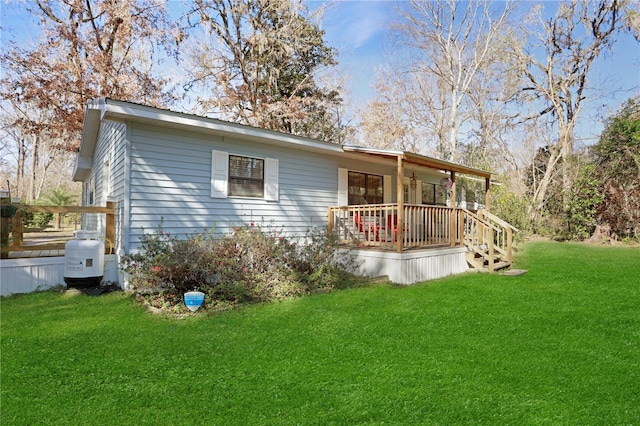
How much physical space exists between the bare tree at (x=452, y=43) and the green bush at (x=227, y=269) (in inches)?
548

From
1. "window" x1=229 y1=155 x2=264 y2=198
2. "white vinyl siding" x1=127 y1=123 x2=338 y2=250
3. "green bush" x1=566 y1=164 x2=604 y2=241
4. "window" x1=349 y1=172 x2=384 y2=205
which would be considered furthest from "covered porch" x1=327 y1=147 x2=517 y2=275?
"green bush" x1=566 y1=164 x2=604 y2=241

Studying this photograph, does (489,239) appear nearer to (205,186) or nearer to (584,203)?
(205,186)

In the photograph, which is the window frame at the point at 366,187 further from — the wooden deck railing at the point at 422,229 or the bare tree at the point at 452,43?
the bare tree at the point at 452,43

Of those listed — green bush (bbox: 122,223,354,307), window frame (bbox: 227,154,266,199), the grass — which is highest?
window frame (bbox: 227,154,266,199)

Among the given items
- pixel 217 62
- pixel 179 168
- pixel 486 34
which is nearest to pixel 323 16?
pixel 217 62

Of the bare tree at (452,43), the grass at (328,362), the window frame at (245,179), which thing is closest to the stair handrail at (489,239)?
the grass at (328,362)

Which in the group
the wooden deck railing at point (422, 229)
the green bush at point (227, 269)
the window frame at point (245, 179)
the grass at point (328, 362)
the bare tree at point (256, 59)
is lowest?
the grass at point (328, 362)

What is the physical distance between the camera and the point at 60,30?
1494 centimetres

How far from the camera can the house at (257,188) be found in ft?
20.9

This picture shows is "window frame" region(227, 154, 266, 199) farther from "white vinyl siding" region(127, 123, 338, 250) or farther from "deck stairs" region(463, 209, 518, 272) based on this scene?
"deck stairs" region(463, 209, 518, 272)

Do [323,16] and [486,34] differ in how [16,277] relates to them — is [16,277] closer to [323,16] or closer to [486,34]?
[323,16]

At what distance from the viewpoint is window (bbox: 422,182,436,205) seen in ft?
43.3

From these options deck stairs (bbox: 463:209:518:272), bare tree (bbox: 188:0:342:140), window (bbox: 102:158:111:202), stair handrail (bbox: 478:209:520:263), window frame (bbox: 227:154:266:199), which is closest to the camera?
window frame (bbox: 227:154:266:199)

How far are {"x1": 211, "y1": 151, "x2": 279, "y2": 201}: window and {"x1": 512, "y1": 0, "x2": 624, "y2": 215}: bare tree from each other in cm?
1506
